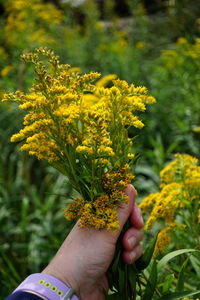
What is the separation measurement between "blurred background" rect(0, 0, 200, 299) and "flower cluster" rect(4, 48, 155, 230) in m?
0.39

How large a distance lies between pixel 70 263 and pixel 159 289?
48 centimetres

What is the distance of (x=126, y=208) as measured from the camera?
1.41 meters

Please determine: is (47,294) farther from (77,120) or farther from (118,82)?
(118,82)

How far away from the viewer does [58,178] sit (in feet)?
12.4

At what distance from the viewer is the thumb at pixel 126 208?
4.55 feet

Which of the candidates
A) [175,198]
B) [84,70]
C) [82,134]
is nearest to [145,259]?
[175,198]

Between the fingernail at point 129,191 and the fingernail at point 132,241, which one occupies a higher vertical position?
the fingernail at point 129,191

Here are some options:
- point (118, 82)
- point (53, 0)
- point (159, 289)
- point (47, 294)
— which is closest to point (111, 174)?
point (118, 82)

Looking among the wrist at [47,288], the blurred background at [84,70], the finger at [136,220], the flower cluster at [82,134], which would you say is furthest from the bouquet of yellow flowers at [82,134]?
the blurred background at [84,70]

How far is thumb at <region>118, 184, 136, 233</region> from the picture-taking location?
1.39 m

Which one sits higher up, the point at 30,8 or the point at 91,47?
the point at 30,8

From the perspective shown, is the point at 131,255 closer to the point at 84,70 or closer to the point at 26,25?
the point at 26,25

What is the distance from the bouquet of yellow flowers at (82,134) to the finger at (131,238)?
0.38ft

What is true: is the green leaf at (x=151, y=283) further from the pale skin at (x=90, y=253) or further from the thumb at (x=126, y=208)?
the thumb at (x=126, y=208)
